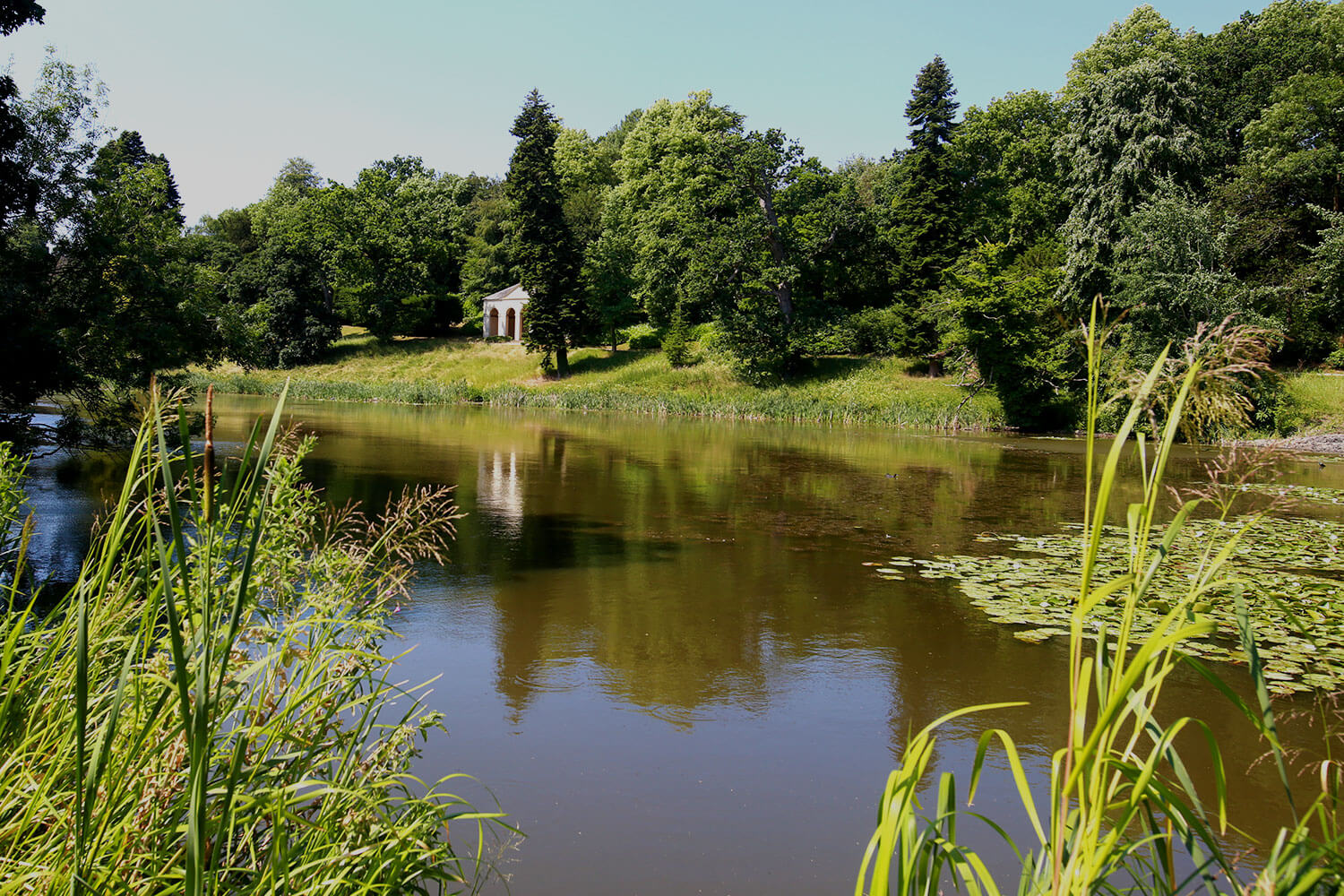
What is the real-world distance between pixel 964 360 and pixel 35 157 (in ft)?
89.2

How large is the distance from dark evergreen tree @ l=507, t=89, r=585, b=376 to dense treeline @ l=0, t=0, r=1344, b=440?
0.13 m

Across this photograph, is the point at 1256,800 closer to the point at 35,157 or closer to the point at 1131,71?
the point at 35,157

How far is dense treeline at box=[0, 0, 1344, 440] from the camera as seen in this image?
14203mm

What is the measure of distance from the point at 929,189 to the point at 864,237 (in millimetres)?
4471

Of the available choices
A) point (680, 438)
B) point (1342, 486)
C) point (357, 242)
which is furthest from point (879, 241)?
point (357, 242)

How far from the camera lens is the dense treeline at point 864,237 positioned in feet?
46.6

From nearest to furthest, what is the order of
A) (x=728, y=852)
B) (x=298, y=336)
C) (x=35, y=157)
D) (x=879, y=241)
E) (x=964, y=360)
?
(x=728, y=852) → (x=35, y=157) → (x=964, y=360) → (x=879, y=241) → (x=298, y=336)

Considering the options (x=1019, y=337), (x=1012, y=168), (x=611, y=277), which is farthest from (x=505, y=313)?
(x=1019, y=337)

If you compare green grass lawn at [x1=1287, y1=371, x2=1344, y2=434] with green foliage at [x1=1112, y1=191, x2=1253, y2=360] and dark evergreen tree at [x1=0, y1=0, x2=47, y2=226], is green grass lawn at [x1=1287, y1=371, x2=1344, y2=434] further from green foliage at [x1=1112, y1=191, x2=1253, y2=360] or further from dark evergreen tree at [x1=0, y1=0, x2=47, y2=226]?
dark evergreen tree at [x1=0, y1=0, x2=47, y2=226]

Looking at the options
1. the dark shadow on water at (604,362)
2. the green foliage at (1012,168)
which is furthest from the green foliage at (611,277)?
the green foliage at (1012,168)

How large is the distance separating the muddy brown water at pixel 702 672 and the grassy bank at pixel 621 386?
57.0 feet

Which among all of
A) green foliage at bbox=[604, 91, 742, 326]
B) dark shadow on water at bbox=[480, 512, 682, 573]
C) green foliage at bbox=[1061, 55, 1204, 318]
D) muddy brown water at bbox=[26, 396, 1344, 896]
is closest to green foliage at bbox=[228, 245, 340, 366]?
green foliage at bbox=[604, 91, 742, 326]

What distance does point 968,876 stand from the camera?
1.84 meters

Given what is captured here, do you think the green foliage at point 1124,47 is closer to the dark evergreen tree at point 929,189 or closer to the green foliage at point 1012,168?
the green foliage at point 1012,168
